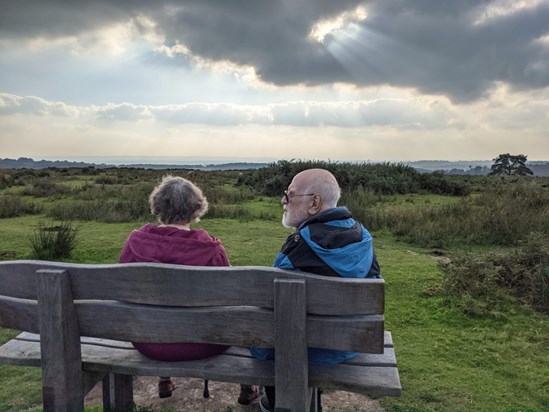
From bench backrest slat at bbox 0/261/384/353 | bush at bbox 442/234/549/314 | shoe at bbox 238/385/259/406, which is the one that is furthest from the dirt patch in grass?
bush at bbox 442/234/549/314

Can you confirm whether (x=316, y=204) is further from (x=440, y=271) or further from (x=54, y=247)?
(x=54, y=247)

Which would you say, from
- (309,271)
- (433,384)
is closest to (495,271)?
(433,384)

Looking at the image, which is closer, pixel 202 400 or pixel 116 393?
pixel 116 393

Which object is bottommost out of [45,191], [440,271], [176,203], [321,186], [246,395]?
[246,395]

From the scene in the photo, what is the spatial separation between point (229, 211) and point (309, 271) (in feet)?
40.5

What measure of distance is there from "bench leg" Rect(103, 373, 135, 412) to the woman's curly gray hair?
115 centimetres

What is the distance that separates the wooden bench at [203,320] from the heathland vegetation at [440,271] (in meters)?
1.42

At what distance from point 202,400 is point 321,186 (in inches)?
80.5

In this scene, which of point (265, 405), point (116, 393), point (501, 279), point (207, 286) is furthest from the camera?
point (501, 279)

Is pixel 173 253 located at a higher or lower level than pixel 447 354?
higher

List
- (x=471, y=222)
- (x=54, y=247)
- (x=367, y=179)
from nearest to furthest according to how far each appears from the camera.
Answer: (x=54, y=247)
(x=471, y=222)
(x=367, y=179)

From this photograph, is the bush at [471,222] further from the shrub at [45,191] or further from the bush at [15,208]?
the shrub at [45,191]

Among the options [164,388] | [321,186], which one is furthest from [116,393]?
[321,186]

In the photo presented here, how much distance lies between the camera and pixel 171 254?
291 cm
